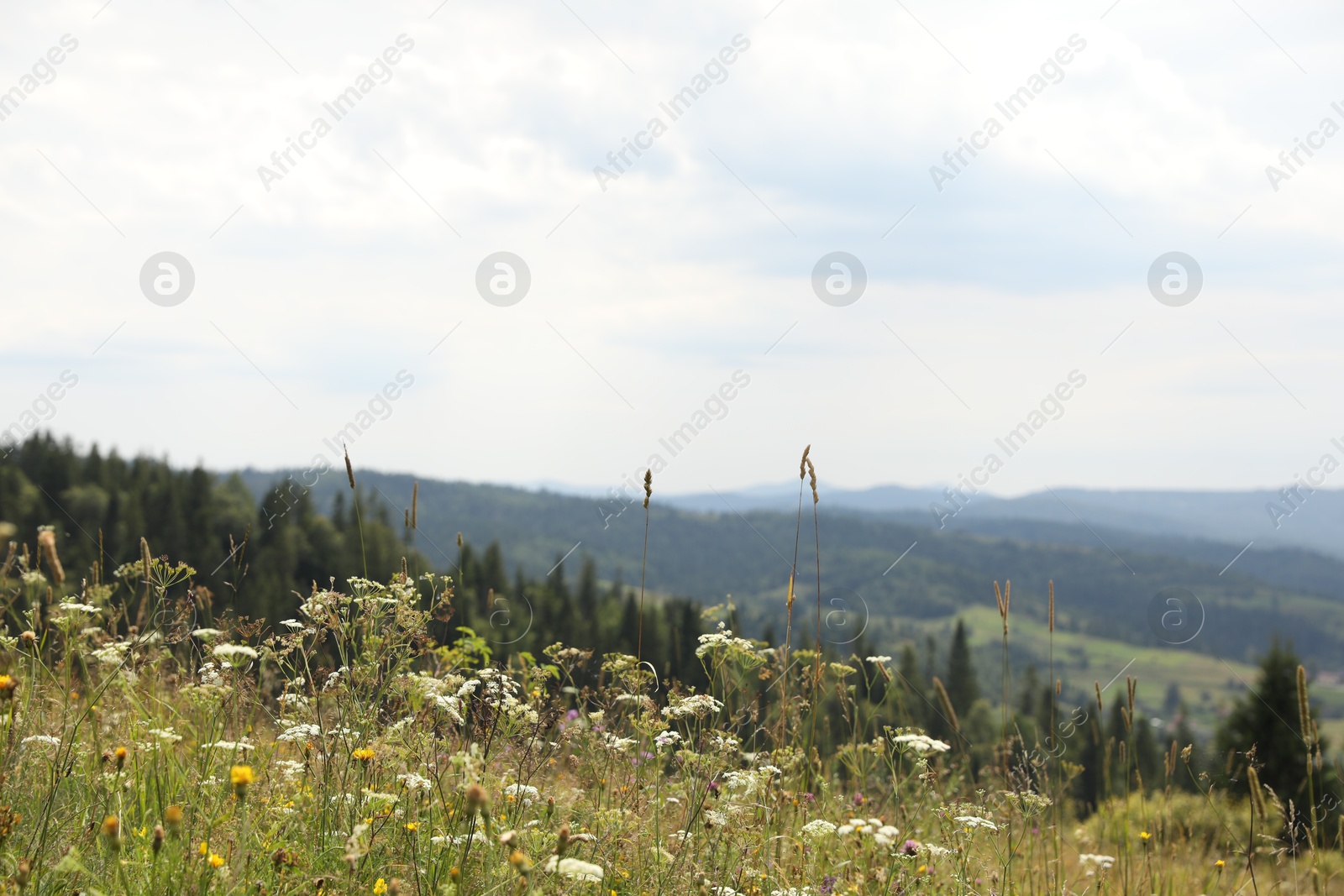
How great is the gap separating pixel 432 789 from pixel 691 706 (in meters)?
1.23

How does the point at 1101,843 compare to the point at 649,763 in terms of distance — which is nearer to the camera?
the point at 649,763

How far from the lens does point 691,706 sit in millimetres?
3842

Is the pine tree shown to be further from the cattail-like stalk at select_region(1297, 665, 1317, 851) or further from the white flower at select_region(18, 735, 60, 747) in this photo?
the white flower at select_region(18, 735, 60, 747)

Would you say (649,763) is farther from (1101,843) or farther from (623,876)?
(1101,843)

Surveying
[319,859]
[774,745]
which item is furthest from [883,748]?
[319,859]

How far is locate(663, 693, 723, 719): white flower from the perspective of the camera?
375 cm

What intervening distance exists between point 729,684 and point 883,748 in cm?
94

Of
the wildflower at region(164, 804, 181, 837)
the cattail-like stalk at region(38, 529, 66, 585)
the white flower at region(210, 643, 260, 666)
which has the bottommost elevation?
the wildflower at region(164, 804, 181, 837)

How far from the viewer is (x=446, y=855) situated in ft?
10.6

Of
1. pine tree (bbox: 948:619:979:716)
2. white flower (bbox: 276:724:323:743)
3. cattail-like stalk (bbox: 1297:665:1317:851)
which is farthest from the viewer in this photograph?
pine tree (bbox: 948:619:979:716)

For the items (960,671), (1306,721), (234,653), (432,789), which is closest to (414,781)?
(432,789)

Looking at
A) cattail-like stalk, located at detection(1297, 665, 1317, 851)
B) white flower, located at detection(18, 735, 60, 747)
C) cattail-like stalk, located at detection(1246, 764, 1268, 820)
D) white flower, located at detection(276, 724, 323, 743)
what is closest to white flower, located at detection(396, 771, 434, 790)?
white flower, located at detection(276, 724, 323, 743)

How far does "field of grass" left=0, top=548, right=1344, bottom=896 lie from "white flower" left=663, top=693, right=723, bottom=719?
19mm

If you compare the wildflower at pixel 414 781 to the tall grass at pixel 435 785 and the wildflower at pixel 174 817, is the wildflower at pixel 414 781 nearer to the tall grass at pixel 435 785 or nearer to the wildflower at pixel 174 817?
the tall grass at pixel 435 785
